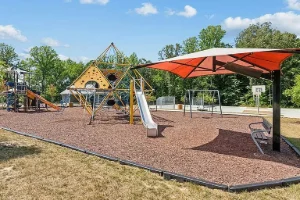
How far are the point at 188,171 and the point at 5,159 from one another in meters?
3.55

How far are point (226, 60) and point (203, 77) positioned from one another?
965 inches

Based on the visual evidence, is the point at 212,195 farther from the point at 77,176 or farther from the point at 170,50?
the point at 170,50

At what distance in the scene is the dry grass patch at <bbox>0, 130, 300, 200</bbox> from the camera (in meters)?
3.55

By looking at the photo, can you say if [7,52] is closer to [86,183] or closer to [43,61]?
[43,61]

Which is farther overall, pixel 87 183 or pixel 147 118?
pixel 147 118

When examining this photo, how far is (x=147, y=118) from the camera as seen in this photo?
9.60 metres

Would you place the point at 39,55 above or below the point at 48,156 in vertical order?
above

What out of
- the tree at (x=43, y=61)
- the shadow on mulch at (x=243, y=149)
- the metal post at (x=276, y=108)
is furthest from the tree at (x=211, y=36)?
the metal post at (x=276, y=108)

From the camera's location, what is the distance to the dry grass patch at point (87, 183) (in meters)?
3.55

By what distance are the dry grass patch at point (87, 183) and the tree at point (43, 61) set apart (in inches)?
1481

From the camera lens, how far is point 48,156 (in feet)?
17.7

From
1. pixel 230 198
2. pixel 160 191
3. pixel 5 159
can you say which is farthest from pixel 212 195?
pixel 5 159

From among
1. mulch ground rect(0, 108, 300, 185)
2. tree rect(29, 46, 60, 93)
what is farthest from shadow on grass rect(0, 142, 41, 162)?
tree rect(29, 46, 60, 93)

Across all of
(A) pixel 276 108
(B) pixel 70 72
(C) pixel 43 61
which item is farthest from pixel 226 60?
(B) pixel 70 72
